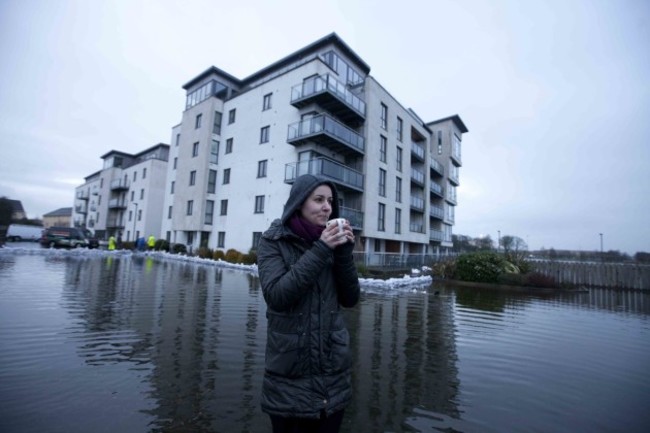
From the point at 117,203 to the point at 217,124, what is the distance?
92.7 feet

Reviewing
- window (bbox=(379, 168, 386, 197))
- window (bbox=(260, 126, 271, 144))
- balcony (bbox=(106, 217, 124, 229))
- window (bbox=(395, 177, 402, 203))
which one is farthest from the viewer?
balcony (bbox=(106, 217, 124, 229))

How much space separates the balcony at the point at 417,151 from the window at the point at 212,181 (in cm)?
1942

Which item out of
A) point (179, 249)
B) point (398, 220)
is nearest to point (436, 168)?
point (398, 220)

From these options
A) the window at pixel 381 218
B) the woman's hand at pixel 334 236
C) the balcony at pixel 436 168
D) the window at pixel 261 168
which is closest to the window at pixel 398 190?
the window at pixel 381 218

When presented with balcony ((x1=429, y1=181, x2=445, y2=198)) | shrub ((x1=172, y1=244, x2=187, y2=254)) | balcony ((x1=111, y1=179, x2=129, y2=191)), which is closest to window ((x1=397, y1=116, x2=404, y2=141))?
balcony ((x1=429, y1=181, x2=445, y2=198))

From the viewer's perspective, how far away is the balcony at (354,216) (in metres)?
22.3

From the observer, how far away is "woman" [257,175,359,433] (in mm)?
1676

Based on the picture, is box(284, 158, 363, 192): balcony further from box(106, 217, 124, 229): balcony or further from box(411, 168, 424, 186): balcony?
box(106, 217, 124, 229): balcony

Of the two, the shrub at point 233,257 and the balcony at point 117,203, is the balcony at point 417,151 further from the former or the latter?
the balcony at point 117,203

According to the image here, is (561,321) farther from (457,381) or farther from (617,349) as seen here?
(457,381)

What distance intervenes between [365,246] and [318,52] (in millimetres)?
16093

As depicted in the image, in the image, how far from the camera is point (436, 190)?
37.7 m

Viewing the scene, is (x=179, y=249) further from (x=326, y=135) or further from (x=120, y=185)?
(x=120, y=185)

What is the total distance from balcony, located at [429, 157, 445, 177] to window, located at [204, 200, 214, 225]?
23854mm
